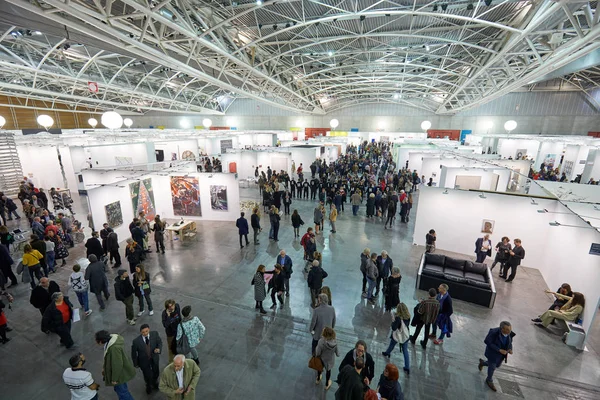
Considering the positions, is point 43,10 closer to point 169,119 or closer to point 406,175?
point 406,175

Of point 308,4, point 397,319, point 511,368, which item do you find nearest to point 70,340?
point 397,319

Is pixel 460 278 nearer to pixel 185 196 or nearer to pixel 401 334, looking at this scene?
pixel 401 334

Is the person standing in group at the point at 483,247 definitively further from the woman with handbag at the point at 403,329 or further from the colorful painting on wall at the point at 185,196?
the colorful painting on wall at the point at 185,196

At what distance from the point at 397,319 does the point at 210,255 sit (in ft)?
20.0

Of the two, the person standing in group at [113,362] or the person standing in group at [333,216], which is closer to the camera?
the person standing in group at [113,362]

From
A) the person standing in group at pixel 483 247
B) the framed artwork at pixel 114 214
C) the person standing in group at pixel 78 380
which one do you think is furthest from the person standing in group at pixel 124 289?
the person standing in group at pixel 483 247

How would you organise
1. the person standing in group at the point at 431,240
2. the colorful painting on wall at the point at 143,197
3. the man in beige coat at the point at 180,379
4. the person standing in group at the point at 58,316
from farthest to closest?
1. the colorful painting on wall at the point at 143,197
2. the person standing in group at the point at 431,240
3. the person standing in group at the point at 58,316
4. the man in beige coat at the point at 180,379

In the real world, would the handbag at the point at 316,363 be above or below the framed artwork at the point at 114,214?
below

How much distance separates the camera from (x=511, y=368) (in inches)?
180

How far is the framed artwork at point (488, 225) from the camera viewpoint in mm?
8316

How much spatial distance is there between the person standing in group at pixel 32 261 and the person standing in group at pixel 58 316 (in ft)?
8.84

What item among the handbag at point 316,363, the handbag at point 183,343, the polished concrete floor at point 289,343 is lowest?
the polished concrete floor at point 289,343

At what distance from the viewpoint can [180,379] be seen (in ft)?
10.4

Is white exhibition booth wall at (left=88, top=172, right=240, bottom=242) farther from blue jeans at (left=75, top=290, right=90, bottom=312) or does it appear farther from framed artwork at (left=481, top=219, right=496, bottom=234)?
framed artwork at (left=481, top=219, right=496, bottom=234)
